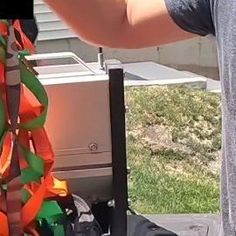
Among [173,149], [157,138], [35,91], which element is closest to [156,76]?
[157,138]

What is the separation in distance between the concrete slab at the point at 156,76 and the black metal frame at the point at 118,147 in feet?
10.6

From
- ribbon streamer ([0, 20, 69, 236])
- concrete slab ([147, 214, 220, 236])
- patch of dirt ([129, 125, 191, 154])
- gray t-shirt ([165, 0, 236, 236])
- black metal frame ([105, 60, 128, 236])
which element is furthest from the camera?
patch of dirt ([129, 125, 191, 154])

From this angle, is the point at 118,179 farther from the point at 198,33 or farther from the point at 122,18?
the point at 198,33

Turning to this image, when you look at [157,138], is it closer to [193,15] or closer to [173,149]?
[173,149]

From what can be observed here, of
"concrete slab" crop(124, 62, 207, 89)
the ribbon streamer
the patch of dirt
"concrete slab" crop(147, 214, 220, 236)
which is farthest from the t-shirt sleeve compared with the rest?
"concrete slab" crop(124, 62, 207, 89)

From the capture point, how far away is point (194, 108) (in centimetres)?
472

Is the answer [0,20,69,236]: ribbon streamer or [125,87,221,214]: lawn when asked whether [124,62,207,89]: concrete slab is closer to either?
[125,87,221,214]: lawn

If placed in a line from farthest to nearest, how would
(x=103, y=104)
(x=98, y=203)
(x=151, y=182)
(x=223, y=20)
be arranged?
(x=151, y=182), (x=98, y=203), (x=103, y=104), (x=223, y=20)

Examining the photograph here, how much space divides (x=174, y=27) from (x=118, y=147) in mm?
533

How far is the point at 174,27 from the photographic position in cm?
125

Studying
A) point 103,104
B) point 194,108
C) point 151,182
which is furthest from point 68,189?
point 194,108

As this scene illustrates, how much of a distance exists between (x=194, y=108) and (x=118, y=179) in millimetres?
3001

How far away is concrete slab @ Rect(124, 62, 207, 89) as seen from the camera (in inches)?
201

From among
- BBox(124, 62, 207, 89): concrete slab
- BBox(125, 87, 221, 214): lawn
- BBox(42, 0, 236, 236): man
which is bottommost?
BBox(125, 87, 221, 214): lawn
